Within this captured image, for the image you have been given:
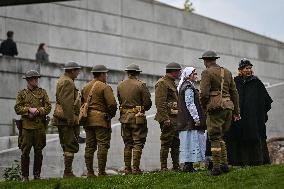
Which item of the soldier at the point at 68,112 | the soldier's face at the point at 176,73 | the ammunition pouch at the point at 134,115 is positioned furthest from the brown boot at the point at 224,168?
the soldier at the point at 68,112

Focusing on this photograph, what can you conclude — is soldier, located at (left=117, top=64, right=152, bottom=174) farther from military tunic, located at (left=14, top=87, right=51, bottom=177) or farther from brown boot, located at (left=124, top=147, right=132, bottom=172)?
military tunic, located at (left=14, top=87, right=51, bottom=177)

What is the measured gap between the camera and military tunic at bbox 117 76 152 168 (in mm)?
12750

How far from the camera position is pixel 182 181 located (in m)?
11.2

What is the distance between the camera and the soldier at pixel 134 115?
502 inches

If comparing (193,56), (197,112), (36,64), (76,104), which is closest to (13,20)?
(36,64)

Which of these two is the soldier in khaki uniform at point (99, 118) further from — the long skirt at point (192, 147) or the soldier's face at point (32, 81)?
the long skirt at point (192, 147)

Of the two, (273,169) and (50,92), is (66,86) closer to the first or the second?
(273,169)

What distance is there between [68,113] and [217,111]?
273cm

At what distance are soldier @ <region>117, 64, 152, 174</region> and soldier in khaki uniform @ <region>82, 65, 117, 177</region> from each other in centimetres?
23

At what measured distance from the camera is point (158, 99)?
1269 cm

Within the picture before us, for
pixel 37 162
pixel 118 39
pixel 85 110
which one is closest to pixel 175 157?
pixel 85 110

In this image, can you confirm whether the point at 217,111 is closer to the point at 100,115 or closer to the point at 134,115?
the point at 134,115

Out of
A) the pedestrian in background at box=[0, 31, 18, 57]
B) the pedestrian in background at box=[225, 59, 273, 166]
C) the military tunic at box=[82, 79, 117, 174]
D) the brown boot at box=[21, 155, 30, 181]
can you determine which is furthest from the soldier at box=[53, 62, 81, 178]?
the pedestrian in background at box=[0, 31, 18, 57]

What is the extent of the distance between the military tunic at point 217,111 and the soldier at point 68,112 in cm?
246
